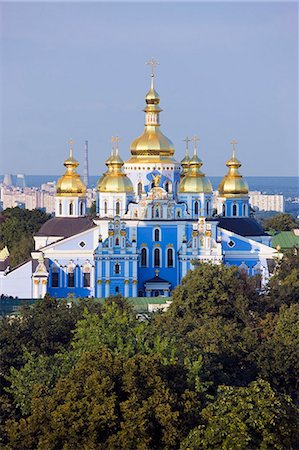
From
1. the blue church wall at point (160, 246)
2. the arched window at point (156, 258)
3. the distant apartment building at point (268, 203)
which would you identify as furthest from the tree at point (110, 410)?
the distant apartment building at point (268, 203)

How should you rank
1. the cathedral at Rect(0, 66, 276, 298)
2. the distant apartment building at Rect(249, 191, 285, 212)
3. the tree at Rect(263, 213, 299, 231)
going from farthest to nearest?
1. the distant apartment building at Rect(249, 191, 285, 212)
2. the tree at Rect(263, 213, 299, 231)
3. the cathedral at Rect(0, 66, 276, 298)

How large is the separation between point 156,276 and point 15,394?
23.3 meters

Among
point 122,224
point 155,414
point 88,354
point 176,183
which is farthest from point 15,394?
point 176,183

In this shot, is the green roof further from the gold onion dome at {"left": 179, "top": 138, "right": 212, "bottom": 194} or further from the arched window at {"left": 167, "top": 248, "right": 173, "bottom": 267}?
the arched window at {"left": 167, "top": 248, "right": 173, "bottom": 267}

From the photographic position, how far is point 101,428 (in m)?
18.3

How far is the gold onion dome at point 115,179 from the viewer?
148 ft

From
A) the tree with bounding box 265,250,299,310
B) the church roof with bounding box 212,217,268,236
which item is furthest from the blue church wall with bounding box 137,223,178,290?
the tree with bounding box 265,250,299,310

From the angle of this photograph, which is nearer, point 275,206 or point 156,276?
point 156,276

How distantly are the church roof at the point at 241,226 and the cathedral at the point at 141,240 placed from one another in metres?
0.06

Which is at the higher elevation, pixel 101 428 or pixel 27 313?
pixel 27 313

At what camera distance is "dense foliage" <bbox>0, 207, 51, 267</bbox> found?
162ft

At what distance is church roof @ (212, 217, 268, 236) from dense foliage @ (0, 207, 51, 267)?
567cm

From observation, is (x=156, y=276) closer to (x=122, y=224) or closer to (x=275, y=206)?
(x=122, y=224)

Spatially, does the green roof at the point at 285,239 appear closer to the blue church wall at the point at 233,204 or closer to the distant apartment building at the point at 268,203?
the blue church wall at the point at 233,204
